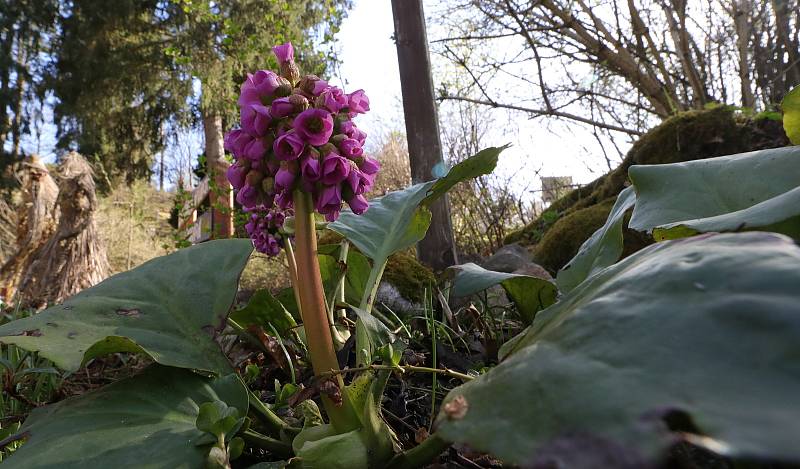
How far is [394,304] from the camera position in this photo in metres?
2.04

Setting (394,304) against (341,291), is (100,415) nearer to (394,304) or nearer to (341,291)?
(341,291)

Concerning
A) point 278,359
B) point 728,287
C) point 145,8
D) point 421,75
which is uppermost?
point 145,8

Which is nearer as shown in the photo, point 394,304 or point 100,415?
point 100,415

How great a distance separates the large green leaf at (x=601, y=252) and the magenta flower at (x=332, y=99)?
1.98 feet

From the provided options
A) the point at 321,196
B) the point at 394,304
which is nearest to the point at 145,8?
the point at 394,304

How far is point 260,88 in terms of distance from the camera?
31.6 inches

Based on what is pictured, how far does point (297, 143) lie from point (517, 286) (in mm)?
688

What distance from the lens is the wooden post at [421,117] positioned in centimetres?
260

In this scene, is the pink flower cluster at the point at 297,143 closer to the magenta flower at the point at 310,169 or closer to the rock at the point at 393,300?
the magenta flower at the point at 310,169

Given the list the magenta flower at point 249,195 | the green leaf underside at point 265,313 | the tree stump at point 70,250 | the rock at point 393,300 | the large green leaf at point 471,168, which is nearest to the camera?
the magenta flower at point 249,195

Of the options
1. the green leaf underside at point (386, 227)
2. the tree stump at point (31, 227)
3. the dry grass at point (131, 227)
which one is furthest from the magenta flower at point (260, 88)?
the dry grass at point (131, 227)

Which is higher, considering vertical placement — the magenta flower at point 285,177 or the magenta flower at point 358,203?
the magenta flower at point 285,177

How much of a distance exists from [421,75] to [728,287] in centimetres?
249

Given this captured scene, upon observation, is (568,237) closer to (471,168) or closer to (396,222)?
(396,222)
